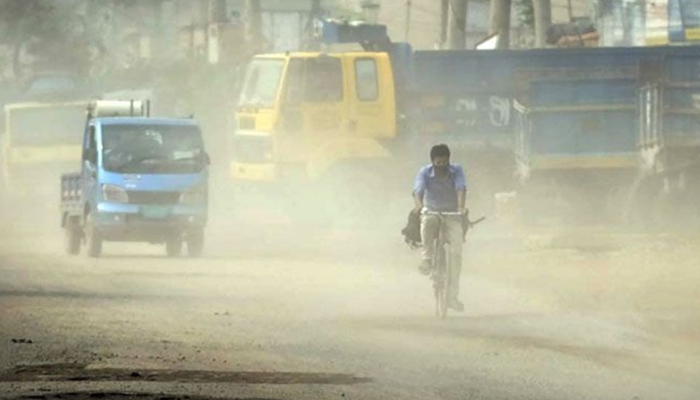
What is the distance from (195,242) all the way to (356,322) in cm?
1145

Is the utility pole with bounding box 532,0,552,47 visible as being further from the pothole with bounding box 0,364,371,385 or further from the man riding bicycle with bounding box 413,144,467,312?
the pothole with bounding box 0,364,371,385

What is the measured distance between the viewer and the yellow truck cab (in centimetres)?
3675

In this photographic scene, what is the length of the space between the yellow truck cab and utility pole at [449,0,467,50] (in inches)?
569

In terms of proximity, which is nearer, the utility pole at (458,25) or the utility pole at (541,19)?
the utility pole at (458,25)

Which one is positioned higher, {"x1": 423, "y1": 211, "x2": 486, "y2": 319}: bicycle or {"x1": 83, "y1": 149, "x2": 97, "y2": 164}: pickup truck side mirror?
{"x1": 83, "y1": 149, "x2": 97, "y2": 164}: pickup truck side mirror

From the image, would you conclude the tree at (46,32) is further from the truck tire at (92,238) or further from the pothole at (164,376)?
the pothole at (164,376)

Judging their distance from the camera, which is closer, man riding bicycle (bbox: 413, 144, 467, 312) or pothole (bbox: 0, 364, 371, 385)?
pothole (bbox: 0, 364, 371, 385)

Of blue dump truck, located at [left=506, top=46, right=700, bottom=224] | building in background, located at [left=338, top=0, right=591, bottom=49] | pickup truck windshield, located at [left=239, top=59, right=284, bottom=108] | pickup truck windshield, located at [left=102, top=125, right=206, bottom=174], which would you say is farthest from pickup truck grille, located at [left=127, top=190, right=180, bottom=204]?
building in background, located at [left=338, top=0, right=591, bottom=49]

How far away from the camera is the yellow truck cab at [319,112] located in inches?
1447

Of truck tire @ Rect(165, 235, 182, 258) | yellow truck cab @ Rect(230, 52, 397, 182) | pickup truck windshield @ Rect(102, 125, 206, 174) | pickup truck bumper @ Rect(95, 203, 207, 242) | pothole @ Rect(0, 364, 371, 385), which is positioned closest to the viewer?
pothole @ Rect(0, 364, 371, 385)

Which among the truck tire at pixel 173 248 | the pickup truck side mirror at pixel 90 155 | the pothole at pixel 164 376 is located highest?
the pickup truck side mirror at pixel 90 155

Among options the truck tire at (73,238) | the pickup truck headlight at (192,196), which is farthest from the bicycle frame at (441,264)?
the truck tire at (73,238)

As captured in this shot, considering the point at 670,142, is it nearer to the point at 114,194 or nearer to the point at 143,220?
the point at 143,220

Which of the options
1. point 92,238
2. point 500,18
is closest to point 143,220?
point 92,238
